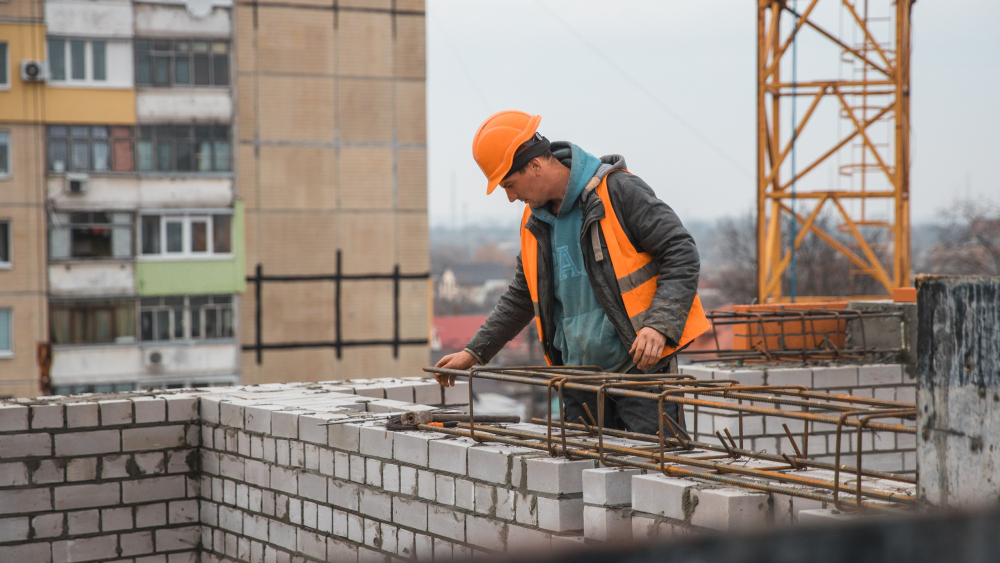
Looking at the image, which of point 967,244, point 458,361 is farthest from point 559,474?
point 967,244

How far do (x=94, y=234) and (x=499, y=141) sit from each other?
2135 centimetres

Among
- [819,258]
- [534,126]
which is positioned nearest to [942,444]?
[534,126]

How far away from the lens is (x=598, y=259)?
3916mm

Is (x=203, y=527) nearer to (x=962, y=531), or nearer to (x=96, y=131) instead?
(x=962, y=531)

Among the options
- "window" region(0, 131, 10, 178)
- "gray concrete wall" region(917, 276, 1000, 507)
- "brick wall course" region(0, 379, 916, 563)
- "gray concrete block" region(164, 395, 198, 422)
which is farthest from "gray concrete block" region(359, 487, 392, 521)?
"window" region(0, 131, 10, 178)

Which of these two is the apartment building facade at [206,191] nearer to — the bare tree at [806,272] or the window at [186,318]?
the window at [186,318]

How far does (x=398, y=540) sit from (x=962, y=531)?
12.6 ft

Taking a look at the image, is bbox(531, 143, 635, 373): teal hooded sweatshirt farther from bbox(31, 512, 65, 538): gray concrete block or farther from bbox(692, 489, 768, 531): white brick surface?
bbox(31, 512, 65, 538): gray concrete block

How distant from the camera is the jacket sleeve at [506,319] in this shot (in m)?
4.48

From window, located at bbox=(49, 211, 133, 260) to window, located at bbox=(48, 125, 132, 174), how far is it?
1.06 m

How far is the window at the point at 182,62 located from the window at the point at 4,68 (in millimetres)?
2691

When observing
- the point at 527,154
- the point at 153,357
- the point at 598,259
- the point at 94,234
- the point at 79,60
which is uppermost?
the point at 79,60

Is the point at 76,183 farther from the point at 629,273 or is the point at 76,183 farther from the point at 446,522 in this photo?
the point at 629,273

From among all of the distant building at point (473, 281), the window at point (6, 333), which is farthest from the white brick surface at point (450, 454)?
the distant building at point (473, 281)
